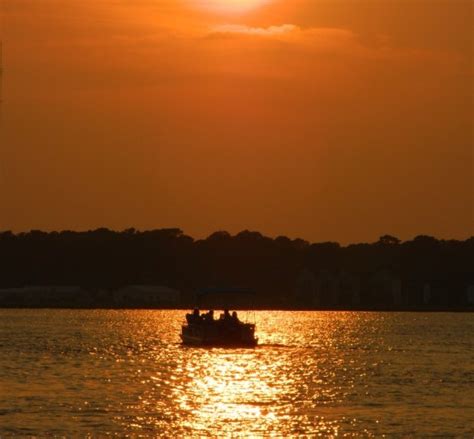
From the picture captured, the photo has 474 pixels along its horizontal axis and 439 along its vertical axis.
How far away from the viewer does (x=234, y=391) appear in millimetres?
91625

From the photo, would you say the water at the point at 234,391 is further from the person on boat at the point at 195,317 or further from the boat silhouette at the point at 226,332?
the person on boat at the point at 195,317

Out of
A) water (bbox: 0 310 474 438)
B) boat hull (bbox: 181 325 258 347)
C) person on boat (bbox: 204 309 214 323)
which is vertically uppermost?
person on boat (bbox: 204 309 214 323)

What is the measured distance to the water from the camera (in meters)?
73.5

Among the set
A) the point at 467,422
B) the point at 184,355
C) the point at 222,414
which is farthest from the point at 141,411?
the point at 184,355

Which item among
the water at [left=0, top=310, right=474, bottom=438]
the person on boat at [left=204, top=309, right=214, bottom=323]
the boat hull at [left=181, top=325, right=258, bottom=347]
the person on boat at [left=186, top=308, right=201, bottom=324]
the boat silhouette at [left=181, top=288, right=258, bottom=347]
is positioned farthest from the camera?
the person on boat at [left=186, top=308, right=201, bottom=324]

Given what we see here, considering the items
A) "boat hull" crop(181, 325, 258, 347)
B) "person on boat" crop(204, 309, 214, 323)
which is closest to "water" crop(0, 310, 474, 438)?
"boat hull" crop(181, 325, 258, 347)

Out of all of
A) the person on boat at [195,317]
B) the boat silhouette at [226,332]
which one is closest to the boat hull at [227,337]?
the boat silhouette at [226,332]

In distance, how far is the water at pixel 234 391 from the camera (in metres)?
73.5

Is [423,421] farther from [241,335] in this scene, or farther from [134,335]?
[134,335]

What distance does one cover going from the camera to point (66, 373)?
106750mm

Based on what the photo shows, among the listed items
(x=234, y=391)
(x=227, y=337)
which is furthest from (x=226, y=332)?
(x=234, y=391)

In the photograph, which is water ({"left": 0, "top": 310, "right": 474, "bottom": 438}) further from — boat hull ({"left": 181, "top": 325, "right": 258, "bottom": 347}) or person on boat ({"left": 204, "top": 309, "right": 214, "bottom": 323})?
person on boat ({"left": 204, "top": 309, "right": 214, "bottom": 323})

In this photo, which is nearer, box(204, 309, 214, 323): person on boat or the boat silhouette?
the boat silhouette

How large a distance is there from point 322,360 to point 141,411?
171 ft
